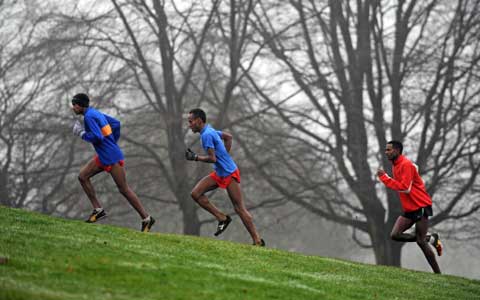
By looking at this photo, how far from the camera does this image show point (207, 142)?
44.8 ft

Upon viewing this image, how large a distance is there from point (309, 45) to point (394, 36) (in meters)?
2.67

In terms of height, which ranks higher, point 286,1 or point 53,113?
point 286,1

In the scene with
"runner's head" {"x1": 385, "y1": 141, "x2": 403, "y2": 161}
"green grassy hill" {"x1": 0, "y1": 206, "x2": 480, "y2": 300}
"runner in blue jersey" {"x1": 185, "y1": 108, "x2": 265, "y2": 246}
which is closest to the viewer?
"green grassy hill" {"x1": 0, "y1": 206, "x2": 480, "y2": 300}

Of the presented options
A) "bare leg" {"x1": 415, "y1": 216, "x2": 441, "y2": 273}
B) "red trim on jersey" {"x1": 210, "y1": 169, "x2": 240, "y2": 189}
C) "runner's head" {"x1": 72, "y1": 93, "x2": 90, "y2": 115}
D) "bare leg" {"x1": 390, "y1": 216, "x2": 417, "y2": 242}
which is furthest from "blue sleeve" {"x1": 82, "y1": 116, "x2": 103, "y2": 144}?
"bare leg" {"x1": 415, "y1": 216, "x2": 441, "y2": 273}

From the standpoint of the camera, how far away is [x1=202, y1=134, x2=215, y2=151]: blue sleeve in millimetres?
13609

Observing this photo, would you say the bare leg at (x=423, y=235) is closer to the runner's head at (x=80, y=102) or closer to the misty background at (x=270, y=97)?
the runner's head at (x=80, y=102)

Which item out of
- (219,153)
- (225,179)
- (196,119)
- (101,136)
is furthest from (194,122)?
(101,136)

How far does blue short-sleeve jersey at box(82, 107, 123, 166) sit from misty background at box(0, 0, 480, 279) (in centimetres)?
1294

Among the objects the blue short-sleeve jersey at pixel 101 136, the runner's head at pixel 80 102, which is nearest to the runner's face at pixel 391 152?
the blue short-sleeve jersey at pixel 101 136

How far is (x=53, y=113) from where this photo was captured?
27078mm

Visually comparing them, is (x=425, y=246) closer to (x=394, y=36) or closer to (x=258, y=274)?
(x=258, y=274)

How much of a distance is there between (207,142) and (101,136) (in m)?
1.70

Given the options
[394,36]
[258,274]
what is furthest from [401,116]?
[258,274]

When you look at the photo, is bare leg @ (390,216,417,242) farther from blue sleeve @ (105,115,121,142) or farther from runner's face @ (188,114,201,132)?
blue sleeve @ (105,115,121,142)
